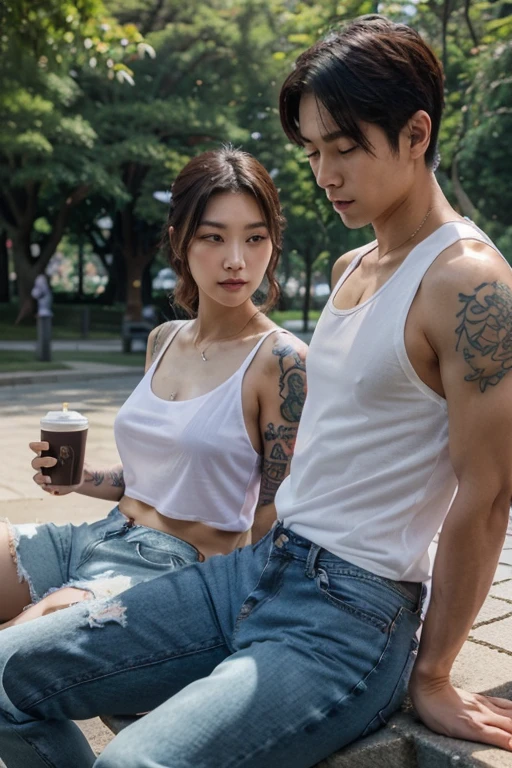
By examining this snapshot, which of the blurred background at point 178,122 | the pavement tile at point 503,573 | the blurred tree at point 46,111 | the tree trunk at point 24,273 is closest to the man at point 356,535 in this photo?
the pavement tile at point 503,573

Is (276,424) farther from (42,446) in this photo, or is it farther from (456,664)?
(456,664)

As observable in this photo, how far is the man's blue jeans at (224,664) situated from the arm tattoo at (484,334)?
1.59 ft

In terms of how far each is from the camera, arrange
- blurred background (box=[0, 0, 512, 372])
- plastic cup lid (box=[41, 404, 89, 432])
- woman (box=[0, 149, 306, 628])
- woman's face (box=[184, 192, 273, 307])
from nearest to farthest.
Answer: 1. woman (box=[0, 149, 306, 628])
2. plastic cup lid (box=[41, 404, 89, 432])
3. woman's face (box=[184, 192, 273, 307])
4. blurred background (box=[0, 0, 512, 372])

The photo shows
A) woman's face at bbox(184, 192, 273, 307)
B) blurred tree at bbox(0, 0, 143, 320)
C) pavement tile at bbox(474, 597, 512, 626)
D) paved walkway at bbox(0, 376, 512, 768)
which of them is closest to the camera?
paved walkway at bbox(0, 376, 512, 768)

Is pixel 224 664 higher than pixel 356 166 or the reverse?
the reverse

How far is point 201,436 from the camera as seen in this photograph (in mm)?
2777

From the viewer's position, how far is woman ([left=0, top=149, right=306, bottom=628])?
2.76 m

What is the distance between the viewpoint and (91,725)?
2969 mm

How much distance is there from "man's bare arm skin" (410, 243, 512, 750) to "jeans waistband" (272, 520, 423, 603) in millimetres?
90

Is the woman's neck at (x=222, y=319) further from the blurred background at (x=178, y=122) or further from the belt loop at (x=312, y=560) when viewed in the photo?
the blurred background at (x=178, y=122)

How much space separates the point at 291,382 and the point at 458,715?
1092mm

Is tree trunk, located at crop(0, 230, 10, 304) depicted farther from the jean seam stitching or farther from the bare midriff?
the jean seam stitching

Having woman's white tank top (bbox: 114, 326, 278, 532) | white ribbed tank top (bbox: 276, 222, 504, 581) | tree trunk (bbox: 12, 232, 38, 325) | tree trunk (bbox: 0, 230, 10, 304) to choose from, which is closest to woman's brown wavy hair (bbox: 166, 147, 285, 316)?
woman's white tank top (bbox: 114, 326, 278, 532)

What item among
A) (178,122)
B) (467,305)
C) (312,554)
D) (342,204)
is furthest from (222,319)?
(178,122)
